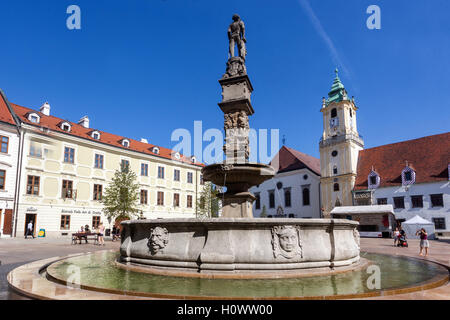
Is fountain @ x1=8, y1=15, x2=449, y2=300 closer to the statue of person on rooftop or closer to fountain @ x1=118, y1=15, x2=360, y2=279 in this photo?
fountain @ x1=118, y1=15, x2=360, y2=279

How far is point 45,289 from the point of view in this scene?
14.2 ft

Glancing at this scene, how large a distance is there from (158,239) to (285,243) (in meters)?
2.47

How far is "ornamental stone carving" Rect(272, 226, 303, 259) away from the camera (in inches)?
223

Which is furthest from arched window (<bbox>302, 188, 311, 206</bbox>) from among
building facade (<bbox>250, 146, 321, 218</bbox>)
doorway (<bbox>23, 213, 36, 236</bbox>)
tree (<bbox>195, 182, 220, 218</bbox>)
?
doorway (<bbox>23, 213, 36, 236</bbox>)

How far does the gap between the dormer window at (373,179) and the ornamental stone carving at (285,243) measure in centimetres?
3671

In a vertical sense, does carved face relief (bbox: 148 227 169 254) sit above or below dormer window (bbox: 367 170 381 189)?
below

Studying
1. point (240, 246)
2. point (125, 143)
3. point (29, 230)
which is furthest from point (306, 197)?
point (240, 246)

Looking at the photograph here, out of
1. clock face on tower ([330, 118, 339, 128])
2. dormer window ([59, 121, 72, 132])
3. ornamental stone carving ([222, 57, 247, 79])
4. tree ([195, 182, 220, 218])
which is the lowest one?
tree ([195, 182, 220, 218])

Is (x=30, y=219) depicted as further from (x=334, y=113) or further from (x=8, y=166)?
(x=334, y=113)

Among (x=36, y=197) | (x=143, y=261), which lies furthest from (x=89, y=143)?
(x=143, y=261)

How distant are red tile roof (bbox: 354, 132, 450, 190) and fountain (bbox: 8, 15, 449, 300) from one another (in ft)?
111

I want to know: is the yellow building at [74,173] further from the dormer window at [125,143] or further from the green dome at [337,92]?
the green dome at [337,92]

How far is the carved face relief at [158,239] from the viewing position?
6.02 meters
